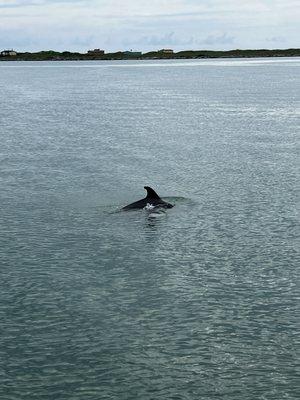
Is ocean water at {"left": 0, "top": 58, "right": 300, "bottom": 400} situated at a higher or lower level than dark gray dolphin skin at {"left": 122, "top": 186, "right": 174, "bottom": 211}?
lower

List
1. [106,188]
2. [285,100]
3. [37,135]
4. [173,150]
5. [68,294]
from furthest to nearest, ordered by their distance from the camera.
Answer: [285,100] < [37,135] < [173,150] < [106,188] < [68,294]

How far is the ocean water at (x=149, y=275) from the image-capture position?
A: 77.2 ft

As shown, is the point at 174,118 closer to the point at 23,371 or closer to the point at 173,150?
the point at 173,150

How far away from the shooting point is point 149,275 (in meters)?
33.1

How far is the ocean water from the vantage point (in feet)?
77.2

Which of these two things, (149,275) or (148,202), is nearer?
(149,275)

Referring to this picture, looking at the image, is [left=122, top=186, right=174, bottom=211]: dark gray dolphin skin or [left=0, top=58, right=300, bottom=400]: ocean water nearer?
[left=0, top=58, right=300, bottom=400]: ocean water

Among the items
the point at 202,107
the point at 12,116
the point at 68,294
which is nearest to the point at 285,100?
the point at 202,107

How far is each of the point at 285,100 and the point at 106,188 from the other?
101 meters

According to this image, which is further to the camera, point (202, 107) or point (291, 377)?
point (202, 107)

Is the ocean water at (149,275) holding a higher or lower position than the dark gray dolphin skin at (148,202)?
lower

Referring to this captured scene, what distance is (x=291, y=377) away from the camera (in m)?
→ 23.3

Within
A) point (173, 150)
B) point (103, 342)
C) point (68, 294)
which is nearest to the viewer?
point (103, 342)

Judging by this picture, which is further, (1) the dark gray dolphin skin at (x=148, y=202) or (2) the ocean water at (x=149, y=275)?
(1) the dark gray dolphin skin at (x=148, y=202)
